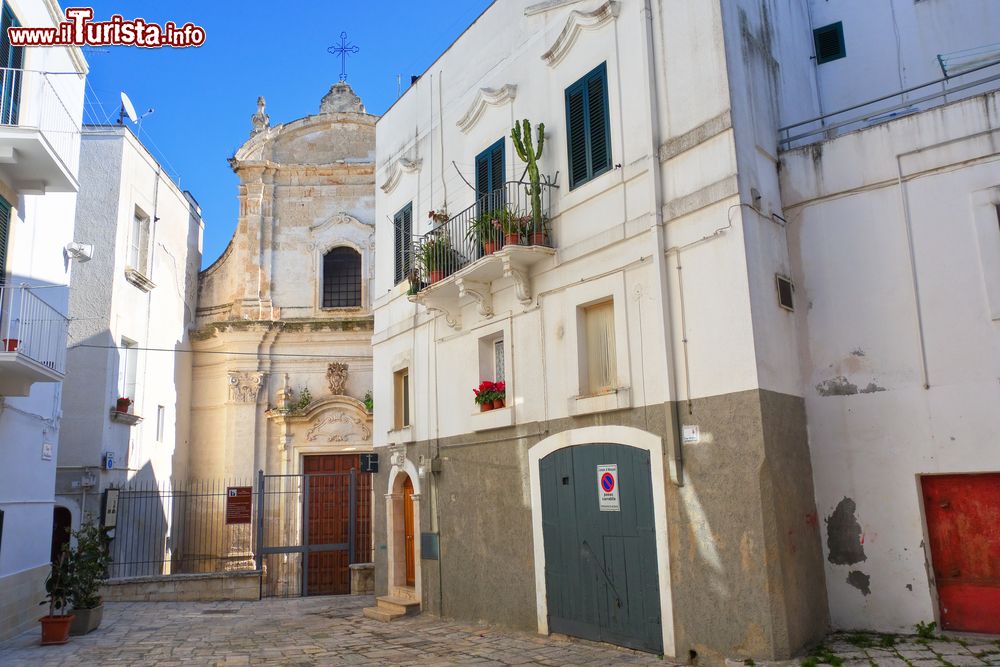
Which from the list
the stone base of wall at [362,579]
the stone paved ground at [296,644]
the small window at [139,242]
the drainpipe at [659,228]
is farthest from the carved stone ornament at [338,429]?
the drainpipe at [659,228]

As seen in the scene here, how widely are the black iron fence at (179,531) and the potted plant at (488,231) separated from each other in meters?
10.0

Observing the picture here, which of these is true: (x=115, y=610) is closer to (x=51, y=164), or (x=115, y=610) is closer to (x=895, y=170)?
(x=51, y=164)

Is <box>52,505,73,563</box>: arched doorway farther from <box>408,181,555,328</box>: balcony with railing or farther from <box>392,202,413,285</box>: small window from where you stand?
<box>408,181,555,328</box>: balcony with railing

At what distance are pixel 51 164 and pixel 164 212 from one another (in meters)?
11.3

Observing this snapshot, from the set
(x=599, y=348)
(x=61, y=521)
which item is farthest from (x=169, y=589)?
(x=599, y=348)

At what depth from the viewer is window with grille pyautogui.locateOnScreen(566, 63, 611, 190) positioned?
11023 mm

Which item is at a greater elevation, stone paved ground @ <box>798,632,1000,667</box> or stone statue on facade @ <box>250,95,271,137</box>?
stone statue on facade @ <box>250,95,271,137</box>

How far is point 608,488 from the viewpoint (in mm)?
10266

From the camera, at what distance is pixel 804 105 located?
11266 millimetres

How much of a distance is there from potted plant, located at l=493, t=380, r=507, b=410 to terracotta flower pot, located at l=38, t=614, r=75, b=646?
6.85 meters

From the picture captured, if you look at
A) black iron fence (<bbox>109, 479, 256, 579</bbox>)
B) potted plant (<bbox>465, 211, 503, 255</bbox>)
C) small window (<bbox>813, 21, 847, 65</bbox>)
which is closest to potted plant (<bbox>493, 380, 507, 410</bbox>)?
potted plant (<bbox>465, 211, 503, 255</bbox>)

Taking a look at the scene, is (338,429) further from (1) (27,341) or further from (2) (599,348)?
(2) (599,348)

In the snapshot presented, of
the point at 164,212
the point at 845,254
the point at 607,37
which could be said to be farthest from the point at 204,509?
the point at 845,254

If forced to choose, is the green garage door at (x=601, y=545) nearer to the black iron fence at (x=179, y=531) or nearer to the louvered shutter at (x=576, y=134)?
Answer: the louvered shutter at (x=576, y=134)
